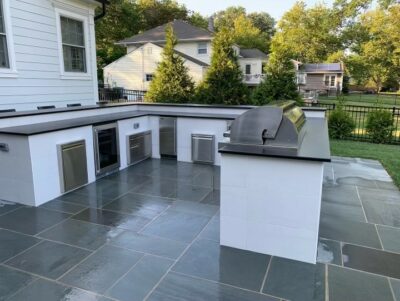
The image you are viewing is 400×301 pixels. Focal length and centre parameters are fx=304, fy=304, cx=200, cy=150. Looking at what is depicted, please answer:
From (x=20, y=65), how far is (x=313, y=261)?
6314mm

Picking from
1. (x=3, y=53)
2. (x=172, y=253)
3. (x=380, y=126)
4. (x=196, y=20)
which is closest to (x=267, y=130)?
(x=172, y=253)

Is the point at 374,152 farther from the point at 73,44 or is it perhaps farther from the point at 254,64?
the point at 254,64

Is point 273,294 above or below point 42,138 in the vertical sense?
below

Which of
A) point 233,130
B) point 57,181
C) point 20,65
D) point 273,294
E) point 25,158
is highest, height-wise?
point 20,65

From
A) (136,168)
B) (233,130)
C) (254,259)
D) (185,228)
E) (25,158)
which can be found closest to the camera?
(254,259)

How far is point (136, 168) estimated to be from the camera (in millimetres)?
5535

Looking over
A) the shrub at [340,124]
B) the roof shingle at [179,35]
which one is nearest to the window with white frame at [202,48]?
the roof shingle at [179,35]

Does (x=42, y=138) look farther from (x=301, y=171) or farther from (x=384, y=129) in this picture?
(x=384, y=129)

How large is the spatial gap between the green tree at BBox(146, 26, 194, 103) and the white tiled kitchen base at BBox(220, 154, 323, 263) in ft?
24.4

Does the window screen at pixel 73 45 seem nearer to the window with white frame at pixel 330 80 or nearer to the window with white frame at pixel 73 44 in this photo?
the window with white frame at pixel 73 44

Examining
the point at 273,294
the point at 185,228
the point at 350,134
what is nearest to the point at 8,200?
the point at 185,228

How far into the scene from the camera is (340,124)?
8.45 metres

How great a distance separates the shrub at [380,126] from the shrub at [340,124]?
47cm

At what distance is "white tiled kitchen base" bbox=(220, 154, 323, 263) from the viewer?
8.25 feet
